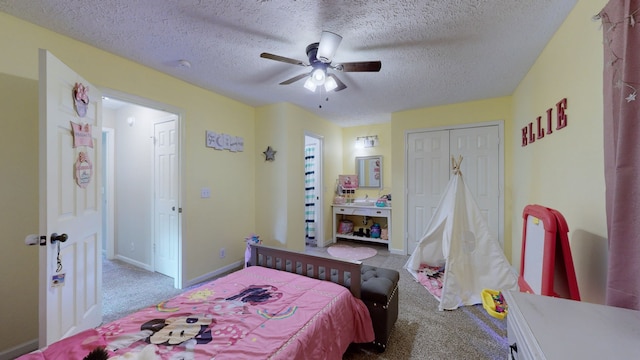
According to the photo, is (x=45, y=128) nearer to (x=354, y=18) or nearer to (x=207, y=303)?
(x=207, y=303)

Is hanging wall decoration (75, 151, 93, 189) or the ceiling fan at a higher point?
the ceiling fan

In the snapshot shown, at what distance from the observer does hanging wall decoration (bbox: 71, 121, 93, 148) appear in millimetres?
1794

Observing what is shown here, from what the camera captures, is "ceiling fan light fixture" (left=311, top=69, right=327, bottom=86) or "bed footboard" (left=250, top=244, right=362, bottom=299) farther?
"ceiling fan light fixture" (left=311, top=69, right=327, bottom=86)

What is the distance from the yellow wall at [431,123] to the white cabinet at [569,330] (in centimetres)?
312

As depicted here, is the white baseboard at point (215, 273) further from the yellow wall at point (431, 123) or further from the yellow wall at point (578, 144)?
the yellow wall at point (578, 144)

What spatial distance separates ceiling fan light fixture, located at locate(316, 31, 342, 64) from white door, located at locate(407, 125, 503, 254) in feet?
8.75

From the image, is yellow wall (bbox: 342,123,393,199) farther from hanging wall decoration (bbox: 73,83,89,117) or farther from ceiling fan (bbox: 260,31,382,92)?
hanging wall decoration (bbox: 73,83,89,117)

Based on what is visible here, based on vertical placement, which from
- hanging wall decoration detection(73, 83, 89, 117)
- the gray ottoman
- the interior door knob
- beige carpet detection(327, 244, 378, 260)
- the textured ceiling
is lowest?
beige carpet detection(327, 244, 378, 260)

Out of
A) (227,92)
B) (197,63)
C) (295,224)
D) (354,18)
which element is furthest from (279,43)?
(295,224)

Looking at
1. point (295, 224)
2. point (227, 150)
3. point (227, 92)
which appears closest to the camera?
point (227, 92)

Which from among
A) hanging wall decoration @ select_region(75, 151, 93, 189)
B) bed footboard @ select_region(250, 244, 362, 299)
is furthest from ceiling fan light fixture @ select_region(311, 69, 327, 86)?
hanging wall decoration @ select_region(75, 151, 93, 189)

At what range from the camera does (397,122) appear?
164 inches

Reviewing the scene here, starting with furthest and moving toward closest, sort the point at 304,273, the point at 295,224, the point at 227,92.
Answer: the point at 295,224 → the point at 227,92 → the point at 304,273

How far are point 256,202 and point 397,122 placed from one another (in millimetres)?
2734
